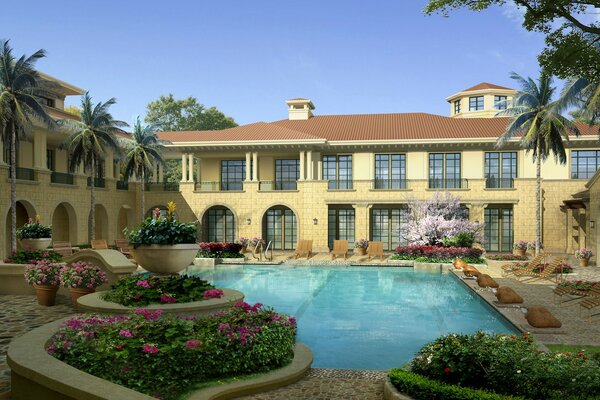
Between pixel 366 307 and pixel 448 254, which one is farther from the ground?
pixel 448 254

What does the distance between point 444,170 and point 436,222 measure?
27.0 feet

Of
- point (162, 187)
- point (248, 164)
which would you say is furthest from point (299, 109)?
point (162, 187)

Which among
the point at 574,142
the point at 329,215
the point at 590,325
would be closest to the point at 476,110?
the point at 574,142

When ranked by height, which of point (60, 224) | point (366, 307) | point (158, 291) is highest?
point (60, 224)

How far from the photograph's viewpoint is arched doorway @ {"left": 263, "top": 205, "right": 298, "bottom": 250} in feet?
126

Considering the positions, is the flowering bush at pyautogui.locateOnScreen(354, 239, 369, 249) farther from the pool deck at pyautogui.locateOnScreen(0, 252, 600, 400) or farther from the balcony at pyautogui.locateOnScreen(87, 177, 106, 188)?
the balcony at pyautogui.locateOnScreen(87, 177, 106, 188)

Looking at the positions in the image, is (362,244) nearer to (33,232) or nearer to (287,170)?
(287,170)

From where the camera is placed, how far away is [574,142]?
35281 mm

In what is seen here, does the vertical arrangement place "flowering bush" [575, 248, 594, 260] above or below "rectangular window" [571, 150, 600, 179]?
below

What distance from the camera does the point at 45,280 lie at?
13.8m

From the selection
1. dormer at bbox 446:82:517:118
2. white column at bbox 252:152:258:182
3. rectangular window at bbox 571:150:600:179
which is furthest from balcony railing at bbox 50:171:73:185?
dormer at bbox 446:82:517:118

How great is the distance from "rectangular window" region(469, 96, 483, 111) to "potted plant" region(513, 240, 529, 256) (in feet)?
66.5

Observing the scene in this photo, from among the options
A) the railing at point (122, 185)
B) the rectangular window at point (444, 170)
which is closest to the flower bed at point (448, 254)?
the rectangular window at point (444, 170)

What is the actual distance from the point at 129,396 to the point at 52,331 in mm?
3220
